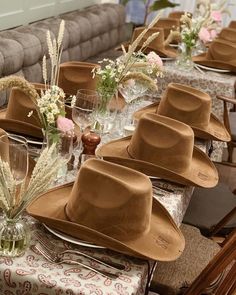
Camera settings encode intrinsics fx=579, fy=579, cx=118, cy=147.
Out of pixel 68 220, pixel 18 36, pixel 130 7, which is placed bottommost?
pixel 130 7

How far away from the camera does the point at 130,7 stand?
588 centimetres

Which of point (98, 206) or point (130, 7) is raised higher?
point (98, 206)

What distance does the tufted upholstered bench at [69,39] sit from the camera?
324 centimetres

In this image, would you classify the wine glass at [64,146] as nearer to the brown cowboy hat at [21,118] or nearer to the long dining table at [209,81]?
the brown cowboy hat at [21,118]

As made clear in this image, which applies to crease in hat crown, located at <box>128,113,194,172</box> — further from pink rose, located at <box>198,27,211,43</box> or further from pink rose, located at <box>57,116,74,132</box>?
pink rose, located at <box>198,27,211,43</box>

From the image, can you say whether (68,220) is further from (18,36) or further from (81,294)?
(18,36)

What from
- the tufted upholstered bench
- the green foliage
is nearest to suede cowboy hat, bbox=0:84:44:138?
the tufted upholstered bench

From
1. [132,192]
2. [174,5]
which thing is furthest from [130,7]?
[132,192]

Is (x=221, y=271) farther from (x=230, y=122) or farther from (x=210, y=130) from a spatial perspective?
(x=230, y=122)

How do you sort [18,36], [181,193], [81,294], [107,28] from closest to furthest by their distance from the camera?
1. [81,294]
2. [181,193]
3. [18,36]
4. [107,28]

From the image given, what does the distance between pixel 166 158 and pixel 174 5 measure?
12.0 ft

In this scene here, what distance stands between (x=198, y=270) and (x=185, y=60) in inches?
73.6

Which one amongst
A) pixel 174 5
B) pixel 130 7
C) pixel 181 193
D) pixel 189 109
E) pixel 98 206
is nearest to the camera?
pixel 98 206

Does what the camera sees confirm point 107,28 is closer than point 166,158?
No
